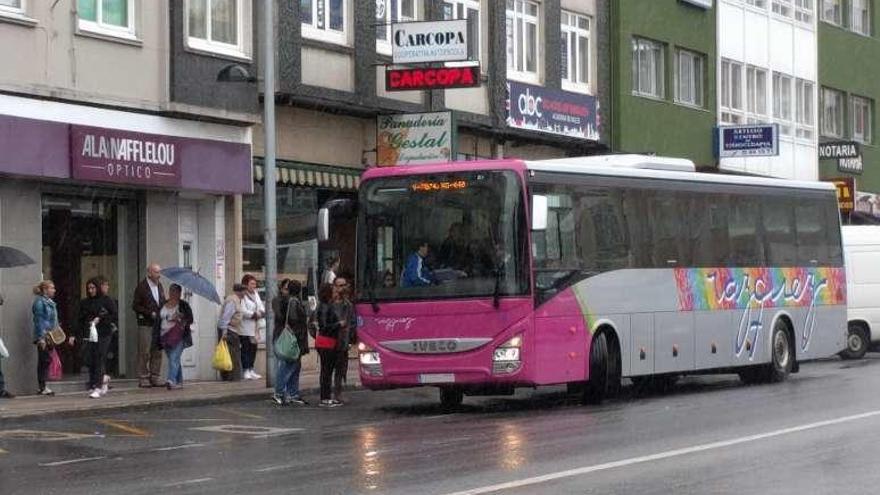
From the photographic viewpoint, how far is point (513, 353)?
70.3ft

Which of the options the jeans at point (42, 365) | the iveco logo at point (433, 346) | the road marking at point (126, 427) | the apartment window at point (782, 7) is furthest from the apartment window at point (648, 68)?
the road marking at point (126, 427)

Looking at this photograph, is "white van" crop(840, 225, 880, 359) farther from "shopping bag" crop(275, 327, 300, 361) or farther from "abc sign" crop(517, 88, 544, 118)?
"shopping bag" crop(275, 327, 300, 361)

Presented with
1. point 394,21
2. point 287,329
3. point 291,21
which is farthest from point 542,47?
point 287,329

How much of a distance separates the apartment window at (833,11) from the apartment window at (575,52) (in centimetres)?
1551

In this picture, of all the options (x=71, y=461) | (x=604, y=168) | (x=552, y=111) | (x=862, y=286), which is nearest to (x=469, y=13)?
(x=552, y=111)

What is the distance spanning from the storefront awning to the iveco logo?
8.66 metres

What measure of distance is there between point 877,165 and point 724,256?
32.5m

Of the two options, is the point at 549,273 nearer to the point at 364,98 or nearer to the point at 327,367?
the point at 327,367

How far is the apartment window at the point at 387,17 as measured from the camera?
33.5m

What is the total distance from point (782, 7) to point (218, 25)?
25772 mm

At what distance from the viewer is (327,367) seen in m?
23.8

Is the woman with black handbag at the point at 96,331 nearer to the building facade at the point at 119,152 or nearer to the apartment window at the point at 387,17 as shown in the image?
the building facade at the point at 119,152

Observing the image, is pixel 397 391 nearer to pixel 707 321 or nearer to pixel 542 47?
pixel 707 321

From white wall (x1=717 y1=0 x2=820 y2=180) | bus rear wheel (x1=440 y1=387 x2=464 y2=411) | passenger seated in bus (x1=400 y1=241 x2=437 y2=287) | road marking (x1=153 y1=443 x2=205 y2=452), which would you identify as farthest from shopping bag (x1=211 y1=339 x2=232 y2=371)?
white wall (x1=717 y1=0 x2=820 y2=180)
